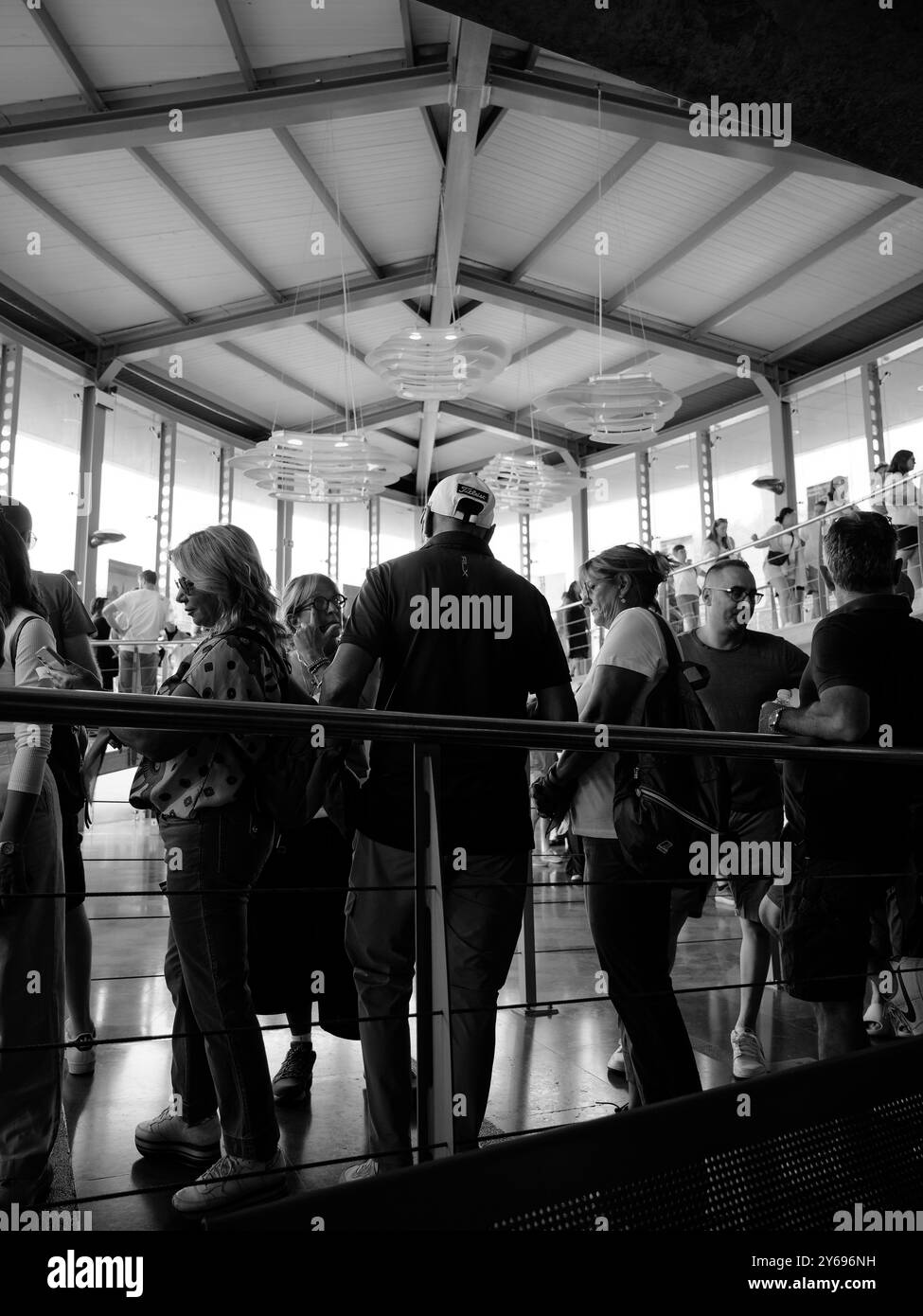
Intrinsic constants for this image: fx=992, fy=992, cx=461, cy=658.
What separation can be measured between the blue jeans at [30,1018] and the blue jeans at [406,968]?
0.53m

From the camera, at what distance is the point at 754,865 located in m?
2.59

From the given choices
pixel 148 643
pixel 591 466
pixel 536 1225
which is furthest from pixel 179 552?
pixel 591 466

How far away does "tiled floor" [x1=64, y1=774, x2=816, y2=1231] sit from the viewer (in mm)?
1907

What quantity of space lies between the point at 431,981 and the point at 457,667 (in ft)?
1.99

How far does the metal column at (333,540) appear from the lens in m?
16.6

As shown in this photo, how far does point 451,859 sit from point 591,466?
15.1 metres

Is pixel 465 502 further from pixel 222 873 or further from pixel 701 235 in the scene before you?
pixel 701 235

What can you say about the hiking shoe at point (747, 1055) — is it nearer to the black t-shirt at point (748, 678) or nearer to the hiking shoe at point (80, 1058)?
the black t-shirt at point (748, 678)

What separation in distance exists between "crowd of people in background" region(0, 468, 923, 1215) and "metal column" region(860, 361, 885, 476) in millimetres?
10910

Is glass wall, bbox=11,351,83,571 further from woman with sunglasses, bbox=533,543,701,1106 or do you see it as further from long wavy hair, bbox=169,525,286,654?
woman with sunglasses, bbox=533,543,701,1106

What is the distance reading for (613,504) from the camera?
1611 cm

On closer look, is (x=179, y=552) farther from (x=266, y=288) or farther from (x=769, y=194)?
(x=266, y=288)

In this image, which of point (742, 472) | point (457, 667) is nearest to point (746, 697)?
point (457, 667)

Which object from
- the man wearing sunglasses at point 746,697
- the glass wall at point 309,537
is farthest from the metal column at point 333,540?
the man wearing sunglasses at point 746,697
